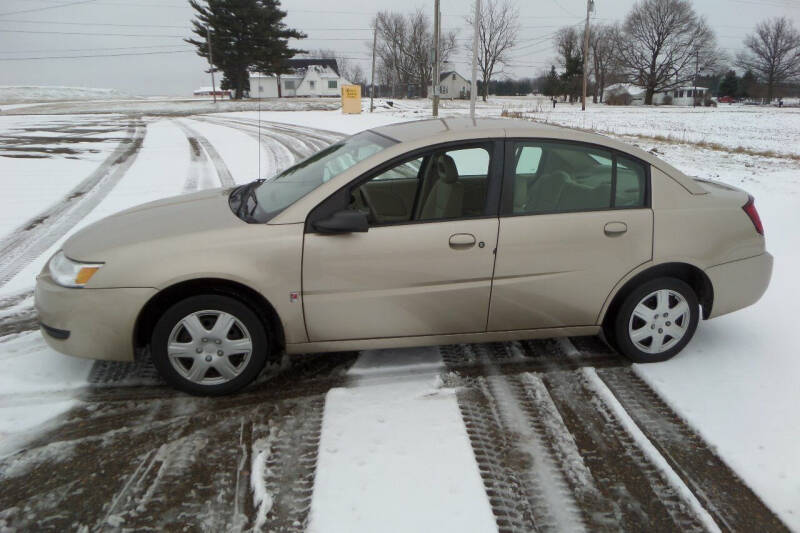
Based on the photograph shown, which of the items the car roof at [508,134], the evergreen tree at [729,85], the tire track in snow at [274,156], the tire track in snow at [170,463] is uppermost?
the evergreen tree at [729,85]

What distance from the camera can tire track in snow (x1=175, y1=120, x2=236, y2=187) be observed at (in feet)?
34.0

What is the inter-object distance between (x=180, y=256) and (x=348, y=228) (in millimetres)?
941

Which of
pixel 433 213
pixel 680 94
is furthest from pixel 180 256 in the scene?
pixel 680 94

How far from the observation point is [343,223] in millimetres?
3250

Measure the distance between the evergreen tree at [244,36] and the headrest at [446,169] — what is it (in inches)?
2387

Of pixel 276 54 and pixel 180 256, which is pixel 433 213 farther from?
pixel 276 54

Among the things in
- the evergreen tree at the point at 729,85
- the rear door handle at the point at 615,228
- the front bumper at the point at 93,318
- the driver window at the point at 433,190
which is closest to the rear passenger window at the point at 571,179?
the rear door handle at the point at 615,228

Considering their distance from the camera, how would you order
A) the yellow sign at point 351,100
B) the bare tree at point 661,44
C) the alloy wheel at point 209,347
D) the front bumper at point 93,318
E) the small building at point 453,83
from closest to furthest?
the front bumper at point 93,318 < the alloy wheel at point 209,347 < the yellow sign at point 351,100 < the bare tree at point 661,44 < the small building at point 453,83

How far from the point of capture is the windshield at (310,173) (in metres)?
3.57

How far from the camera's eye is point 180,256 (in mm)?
3225

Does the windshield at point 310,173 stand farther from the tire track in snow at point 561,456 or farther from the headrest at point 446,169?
the tire track in snow at point 561,456

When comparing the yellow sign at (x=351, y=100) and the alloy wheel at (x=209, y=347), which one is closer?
the alloy wheel at (x=209, y=347)

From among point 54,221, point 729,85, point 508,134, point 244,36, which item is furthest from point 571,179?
point 729,85

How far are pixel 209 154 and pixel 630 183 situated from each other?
39.2 feet
